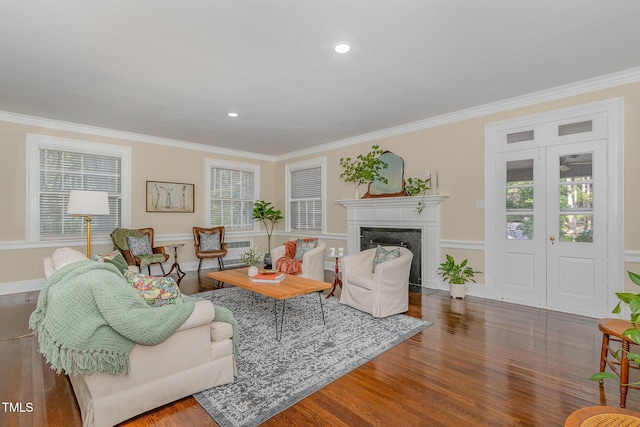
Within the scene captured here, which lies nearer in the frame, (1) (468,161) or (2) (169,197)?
(1) (468,161)

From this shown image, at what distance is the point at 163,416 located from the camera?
1.93 metres

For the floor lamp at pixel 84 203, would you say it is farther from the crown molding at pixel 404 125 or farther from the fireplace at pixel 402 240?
the fireplace at pixel 402 240

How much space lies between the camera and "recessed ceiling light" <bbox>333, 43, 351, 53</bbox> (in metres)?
2.86

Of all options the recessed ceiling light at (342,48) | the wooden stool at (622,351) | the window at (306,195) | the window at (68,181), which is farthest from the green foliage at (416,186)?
the window at (68,181)

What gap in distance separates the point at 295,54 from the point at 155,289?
2.42m

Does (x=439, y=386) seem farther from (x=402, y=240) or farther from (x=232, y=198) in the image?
(x=232, y=198)

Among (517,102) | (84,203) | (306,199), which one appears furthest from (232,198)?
(517,102)

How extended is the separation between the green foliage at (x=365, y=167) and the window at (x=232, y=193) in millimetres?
2555

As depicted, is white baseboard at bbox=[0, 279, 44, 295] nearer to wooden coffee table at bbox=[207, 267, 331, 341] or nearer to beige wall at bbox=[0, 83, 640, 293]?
beige wall at bbox=[0, 83, 640, 293]

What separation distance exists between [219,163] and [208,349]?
559cm

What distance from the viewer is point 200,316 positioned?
6.77 ft

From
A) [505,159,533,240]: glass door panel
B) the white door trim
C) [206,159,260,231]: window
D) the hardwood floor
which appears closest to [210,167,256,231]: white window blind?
[206,159,260,231]: window

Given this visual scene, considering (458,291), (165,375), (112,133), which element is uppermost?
(112,133)

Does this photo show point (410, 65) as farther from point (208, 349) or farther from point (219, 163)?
point (219, 163)
